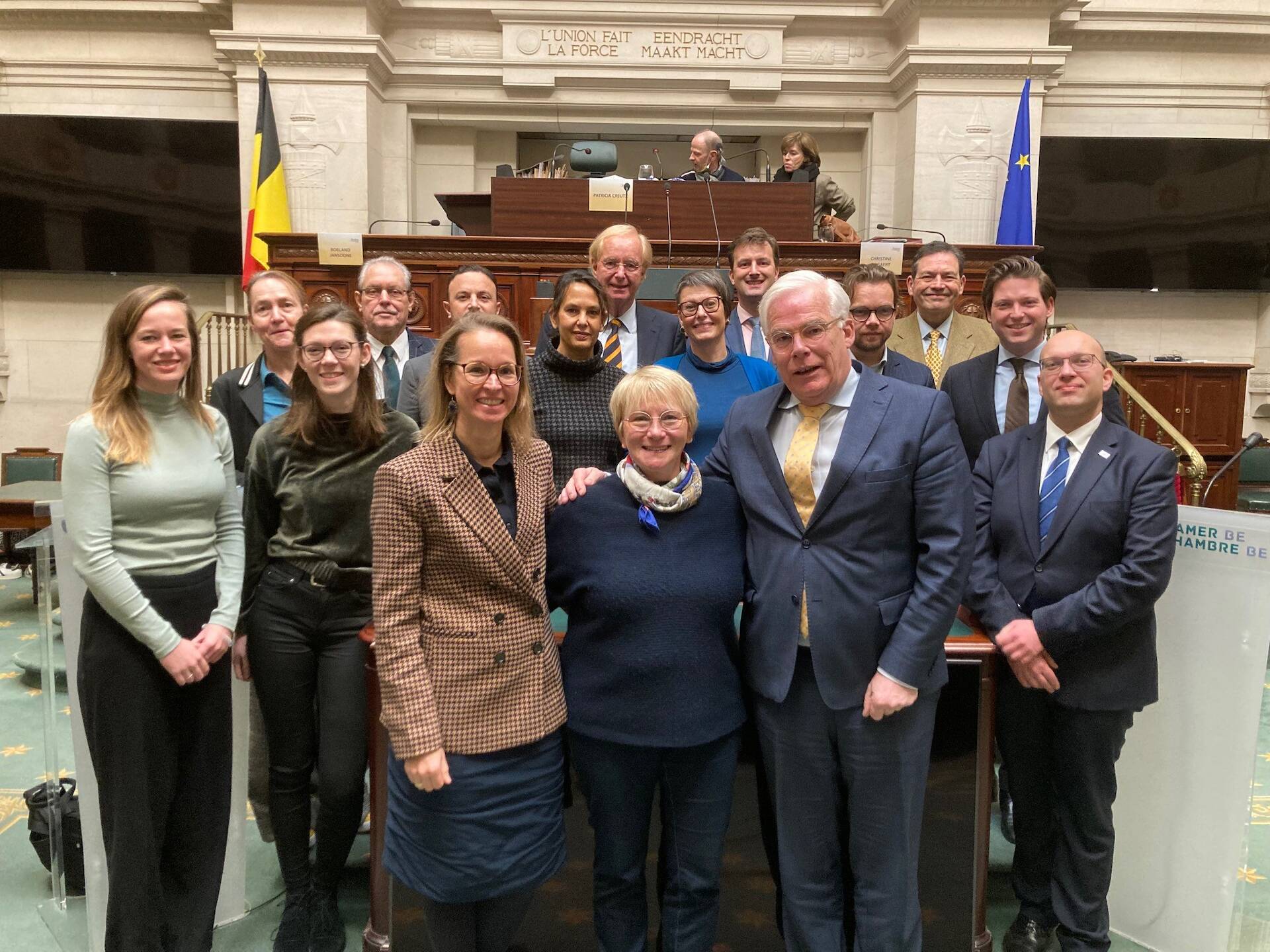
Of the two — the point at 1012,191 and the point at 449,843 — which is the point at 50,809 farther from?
the point at 1012,191

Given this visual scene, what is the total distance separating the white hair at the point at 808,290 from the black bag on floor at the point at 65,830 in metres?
2.35

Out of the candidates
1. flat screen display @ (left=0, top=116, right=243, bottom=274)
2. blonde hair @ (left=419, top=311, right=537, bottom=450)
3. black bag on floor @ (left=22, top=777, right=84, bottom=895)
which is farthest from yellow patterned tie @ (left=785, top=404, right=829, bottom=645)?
flat screen display @ (left=0, top=116, right=243, bottom=274)

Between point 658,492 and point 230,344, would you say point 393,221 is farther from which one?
point 658,492

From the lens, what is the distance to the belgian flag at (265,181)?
294 inches

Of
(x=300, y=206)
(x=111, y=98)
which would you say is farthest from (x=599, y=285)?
(x=111, y=98)

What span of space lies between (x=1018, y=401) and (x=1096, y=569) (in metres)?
0.69

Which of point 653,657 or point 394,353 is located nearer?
point 653,657

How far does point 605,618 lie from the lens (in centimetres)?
183

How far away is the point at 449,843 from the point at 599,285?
4.88ft

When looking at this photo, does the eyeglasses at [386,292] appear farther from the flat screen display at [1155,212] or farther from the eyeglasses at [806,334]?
the flat screen display at [1155,212]

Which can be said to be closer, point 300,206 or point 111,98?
point 300,206

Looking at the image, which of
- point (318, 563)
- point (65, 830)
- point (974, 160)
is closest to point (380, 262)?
point (318, 563)

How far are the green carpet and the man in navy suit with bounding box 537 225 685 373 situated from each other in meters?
1.60

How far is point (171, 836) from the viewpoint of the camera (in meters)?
2.11
